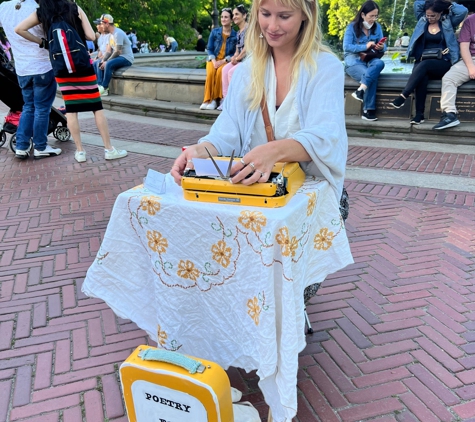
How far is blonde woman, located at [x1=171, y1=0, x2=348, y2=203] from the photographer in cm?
175

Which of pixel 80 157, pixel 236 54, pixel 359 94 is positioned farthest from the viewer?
pixel 236 54

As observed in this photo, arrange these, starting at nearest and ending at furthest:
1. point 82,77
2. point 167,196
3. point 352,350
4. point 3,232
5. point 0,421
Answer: point 167,196, point 0,421, point 352,350, point 3,232, point 82,77

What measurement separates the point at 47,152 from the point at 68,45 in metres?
1.69

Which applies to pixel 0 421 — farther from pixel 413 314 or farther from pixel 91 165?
pixel 91 165

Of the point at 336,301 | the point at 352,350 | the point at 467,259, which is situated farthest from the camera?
the point at 467,259

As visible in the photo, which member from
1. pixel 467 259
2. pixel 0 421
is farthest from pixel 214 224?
pixel 467 259

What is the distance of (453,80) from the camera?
19.8ft

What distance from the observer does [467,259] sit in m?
3.26

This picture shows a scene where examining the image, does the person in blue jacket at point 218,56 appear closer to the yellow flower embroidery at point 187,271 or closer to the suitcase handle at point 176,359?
the yellow flower embroidery at point 187,271

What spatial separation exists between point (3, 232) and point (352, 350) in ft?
10.3

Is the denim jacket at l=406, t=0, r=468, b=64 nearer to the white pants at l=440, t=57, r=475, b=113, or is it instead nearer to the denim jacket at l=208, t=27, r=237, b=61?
the white pants at l=440, t=57, r=475, b=113

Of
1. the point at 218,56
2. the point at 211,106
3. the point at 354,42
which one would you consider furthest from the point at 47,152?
the point at 354,42

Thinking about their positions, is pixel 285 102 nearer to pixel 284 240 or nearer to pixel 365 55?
pixel 284 240

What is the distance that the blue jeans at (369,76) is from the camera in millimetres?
6566
